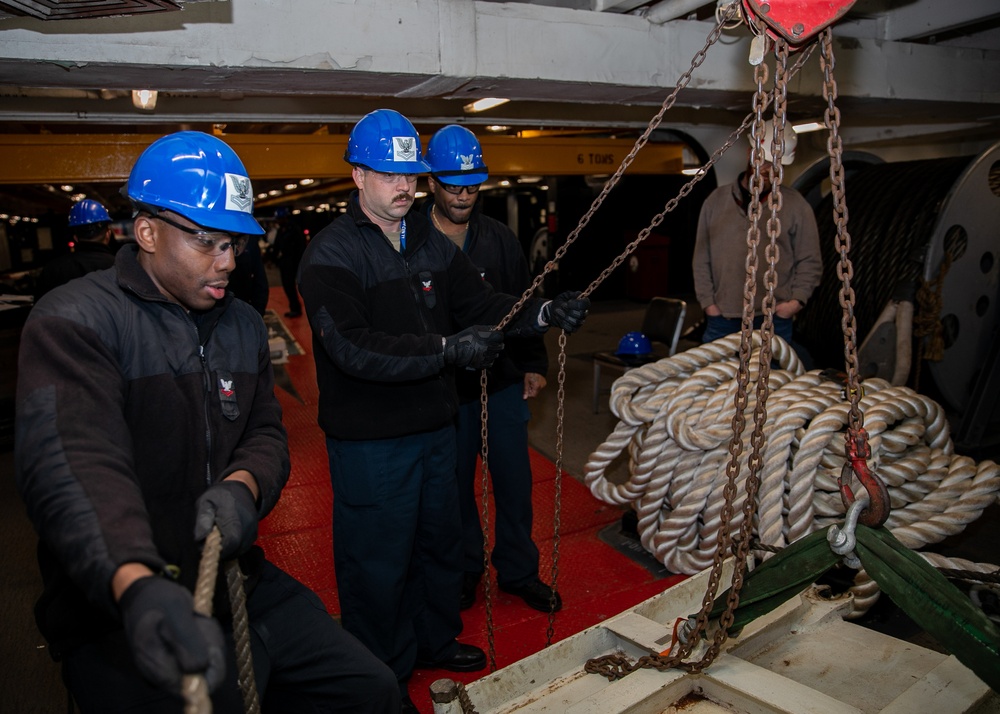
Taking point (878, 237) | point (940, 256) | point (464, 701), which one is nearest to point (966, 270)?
point (940, 256)

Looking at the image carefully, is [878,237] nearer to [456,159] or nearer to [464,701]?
[456,159]

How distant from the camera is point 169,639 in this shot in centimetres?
112

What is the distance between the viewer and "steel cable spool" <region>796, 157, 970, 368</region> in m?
5.39

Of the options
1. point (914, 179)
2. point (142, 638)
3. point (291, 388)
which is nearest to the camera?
point (142, 638)

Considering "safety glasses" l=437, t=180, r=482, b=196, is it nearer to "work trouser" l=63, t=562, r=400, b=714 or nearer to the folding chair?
"work trouser" l=63, t=562, r=400, b=714

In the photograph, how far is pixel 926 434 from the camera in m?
3.43

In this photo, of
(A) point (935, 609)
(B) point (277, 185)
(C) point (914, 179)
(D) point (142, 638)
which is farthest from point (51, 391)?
(B) point (277, 185)

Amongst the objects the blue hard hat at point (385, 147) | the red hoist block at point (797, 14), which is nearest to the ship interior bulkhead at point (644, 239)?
the red hoist block at point (797, 14)

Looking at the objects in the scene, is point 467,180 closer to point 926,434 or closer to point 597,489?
point 597,489

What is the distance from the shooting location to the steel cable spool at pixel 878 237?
5391 millimetres

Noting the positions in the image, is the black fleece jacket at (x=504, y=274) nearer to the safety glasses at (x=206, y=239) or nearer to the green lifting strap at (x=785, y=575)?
the green lifting strap at (x=785, y=575)

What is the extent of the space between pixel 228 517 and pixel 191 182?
0.76 m

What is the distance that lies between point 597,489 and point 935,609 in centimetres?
217

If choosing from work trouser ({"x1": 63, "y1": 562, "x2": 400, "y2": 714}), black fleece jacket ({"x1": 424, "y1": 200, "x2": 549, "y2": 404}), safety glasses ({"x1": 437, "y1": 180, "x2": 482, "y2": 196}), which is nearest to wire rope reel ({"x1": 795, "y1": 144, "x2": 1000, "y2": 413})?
black fleece jacket ({"x1": 424, "y1": 200, "x2": 549, "y2": 404})
